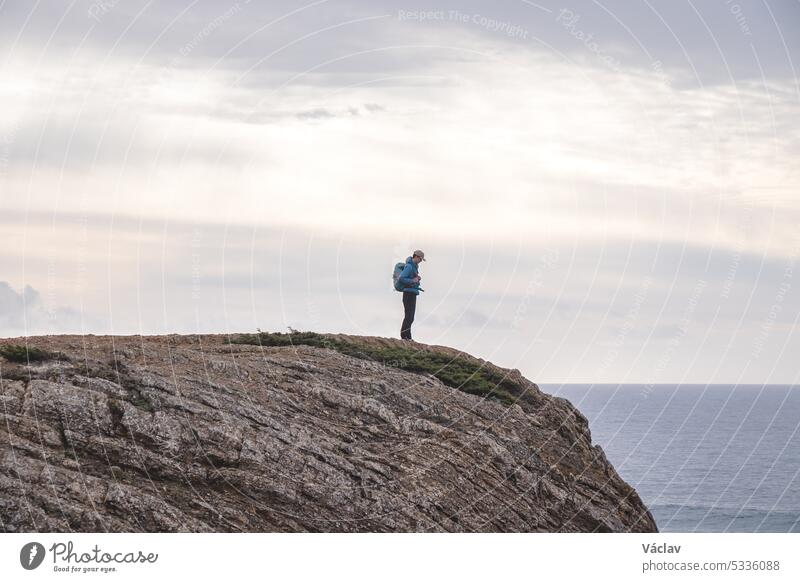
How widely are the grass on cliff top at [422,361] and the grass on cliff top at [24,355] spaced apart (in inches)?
377

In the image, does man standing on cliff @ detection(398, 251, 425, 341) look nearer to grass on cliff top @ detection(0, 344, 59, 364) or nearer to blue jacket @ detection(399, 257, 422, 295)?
blue jacket @ detection(399, 257, 422, 295)

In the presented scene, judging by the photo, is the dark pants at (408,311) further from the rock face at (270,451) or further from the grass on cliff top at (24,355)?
the grass on cliff top at (24,355)

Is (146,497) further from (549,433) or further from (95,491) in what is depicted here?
(549,433)

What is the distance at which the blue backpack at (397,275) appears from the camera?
38.8 meters

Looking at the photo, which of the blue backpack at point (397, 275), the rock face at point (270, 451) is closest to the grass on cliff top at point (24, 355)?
the rock face at point (270, 451)

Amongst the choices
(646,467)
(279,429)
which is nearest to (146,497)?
(279,429)

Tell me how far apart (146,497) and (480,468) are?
1108 centimetres

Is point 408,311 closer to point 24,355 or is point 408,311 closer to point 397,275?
point 397,275

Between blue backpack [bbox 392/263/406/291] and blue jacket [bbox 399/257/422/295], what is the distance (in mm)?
141

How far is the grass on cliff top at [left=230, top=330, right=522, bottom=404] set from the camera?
3800 centimetres

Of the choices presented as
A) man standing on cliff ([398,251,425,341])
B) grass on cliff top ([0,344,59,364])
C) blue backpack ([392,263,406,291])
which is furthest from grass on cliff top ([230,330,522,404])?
grass on cliff top ([0,344,59,364])

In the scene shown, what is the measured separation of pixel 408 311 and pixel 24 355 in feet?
49.5

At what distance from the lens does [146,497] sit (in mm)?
25438
